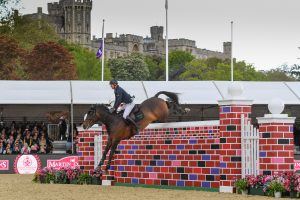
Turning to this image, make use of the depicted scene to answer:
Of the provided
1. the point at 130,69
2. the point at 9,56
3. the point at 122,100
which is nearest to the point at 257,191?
the point at 122,100

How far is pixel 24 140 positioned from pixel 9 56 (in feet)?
170

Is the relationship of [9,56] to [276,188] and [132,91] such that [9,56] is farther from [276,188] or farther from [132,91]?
[276,188]

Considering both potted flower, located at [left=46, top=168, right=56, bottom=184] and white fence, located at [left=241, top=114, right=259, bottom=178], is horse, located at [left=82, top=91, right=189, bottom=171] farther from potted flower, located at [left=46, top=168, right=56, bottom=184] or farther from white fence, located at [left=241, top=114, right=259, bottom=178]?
white fence, located at [left=241, top=114, right=259, bottom=178]

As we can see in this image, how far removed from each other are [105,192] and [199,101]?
16.7 meters

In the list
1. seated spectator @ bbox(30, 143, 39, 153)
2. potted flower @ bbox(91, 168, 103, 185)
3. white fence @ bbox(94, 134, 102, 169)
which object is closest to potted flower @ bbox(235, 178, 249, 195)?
potted flower @ bbox(91, 168, 103, 185)

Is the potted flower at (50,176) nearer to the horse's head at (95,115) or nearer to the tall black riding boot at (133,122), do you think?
the horse's head at (95,115)

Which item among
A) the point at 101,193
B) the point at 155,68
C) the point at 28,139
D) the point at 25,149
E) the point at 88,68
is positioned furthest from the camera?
the point at 155,68

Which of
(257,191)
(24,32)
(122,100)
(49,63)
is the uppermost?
(24,32)

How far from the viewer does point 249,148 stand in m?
18.4

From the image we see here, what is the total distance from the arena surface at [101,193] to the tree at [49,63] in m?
69.4

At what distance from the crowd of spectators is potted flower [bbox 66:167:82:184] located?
9812 millimetres

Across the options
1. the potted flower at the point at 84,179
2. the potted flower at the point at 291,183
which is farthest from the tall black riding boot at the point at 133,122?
the potted flower at the point at 291,183

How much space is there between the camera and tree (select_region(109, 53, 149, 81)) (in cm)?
13438

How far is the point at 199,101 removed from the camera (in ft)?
118
